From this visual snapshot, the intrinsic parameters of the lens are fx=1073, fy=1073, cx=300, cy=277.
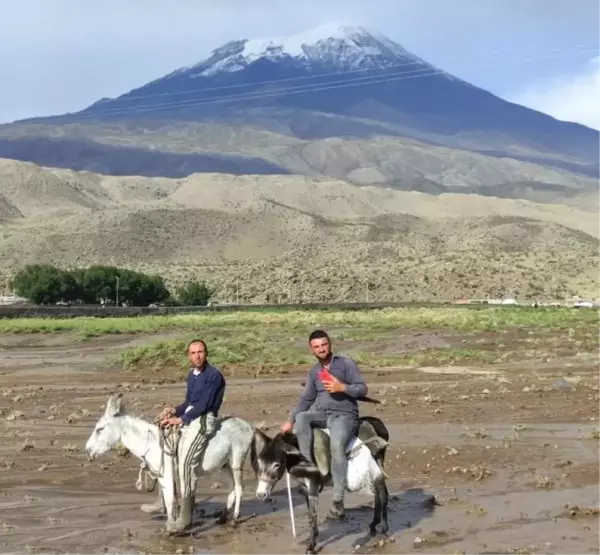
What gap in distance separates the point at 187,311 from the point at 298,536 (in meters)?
62.6

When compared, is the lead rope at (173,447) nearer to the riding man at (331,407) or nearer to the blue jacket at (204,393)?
the blue jacket at (204,393)

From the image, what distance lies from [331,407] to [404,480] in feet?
13.3

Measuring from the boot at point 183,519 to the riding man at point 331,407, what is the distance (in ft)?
5.04

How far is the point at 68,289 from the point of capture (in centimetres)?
9044

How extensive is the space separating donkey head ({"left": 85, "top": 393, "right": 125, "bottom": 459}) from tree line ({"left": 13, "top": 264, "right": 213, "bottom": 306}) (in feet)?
256

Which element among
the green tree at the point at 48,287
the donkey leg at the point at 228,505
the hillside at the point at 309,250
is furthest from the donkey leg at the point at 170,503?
the hillside at the point at 309,250

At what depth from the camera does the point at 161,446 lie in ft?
39.3

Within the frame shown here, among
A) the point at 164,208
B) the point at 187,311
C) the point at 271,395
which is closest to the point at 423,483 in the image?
the point at 271,395

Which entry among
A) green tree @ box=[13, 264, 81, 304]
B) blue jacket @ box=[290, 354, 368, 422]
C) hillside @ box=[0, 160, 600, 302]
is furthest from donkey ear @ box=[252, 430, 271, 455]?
hillside @ box=[0, 160, 600, 302]

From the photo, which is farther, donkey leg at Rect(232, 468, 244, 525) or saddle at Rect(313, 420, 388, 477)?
donkey leg at Rect(232, 468, 244, 525)

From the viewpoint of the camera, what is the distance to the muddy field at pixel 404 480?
11609 millimetres

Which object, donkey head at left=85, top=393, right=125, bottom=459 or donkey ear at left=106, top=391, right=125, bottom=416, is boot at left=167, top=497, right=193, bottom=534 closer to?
donkey head at left=85, top=393, right=125, bottom=459

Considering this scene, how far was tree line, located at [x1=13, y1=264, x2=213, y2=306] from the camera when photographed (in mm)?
89356

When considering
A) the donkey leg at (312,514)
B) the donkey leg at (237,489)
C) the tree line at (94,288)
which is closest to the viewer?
the donkey leg at (312,514)
